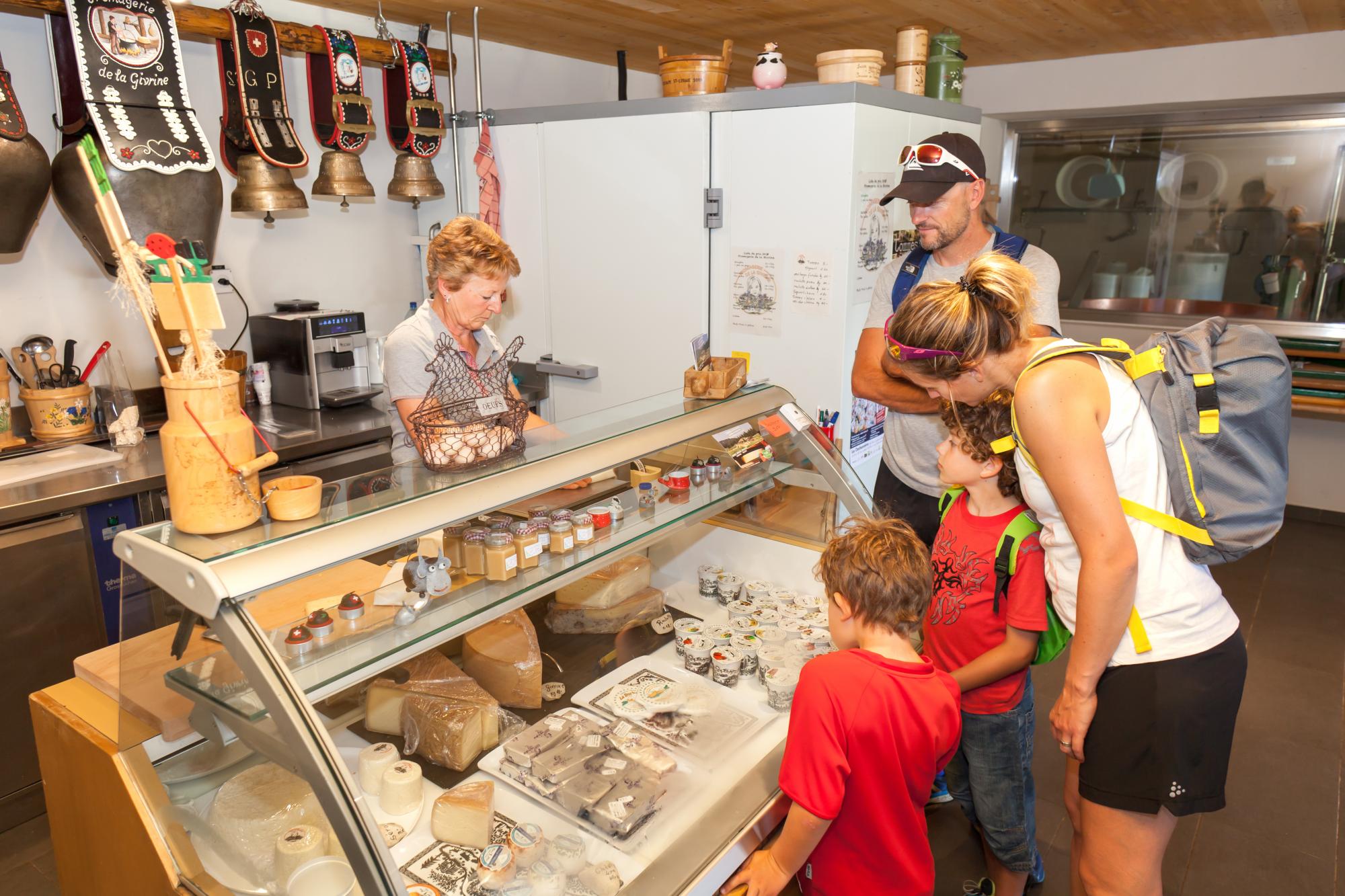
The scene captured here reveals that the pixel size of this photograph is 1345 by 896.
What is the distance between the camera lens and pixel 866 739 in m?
1.50

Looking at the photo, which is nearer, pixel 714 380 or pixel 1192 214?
pixel 714 380

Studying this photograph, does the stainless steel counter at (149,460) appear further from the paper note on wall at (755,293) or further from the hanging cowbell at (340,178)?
the paper note on wall at (755,293)

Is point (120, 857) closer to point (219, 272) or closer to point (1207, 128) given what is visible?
point (219, 272)

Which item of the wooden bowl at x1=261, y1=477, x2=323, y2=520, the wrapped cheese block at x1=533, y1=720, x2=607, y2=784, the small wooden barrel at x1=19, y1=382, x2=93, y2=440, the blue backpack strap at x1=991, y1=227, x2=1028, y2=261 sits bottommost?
the wrapped cheese block at x1=533, y1=720, x2=607, y2=784

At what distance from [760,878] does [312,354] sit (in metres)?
3.05

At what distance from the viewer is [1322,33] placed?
185 inches

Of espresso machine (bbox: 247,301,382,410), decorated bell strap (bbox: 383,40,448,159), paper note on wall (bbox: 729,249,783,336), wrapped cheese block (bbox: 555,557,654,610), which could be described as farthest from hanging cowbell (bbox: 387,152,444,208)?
wrapped cheese block (bbox: 555,557,654,610)

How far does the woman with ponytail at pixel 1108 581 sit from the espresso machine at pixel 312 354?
2889 mm

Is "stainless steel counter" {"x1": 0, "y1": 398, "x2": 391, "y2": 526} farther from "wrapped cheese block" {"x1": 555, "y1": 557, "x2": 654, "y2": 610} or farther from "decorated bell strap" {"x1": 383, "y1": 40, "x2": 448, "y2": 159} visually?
"decorated bell strap" {"x1": 383, "y1": 40, "x2": 448, "y2": 159}

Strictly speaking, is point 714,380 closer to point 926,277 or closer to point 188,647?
point 926,277

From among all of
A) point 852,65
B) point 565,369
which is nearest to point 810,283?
point 852,65

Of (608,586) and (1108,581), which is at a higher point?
(1108,581)

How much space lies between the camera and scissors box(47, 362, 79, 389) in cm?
326

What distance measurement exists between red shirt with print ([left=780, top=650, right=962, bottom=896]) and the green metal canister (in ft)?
10.5
